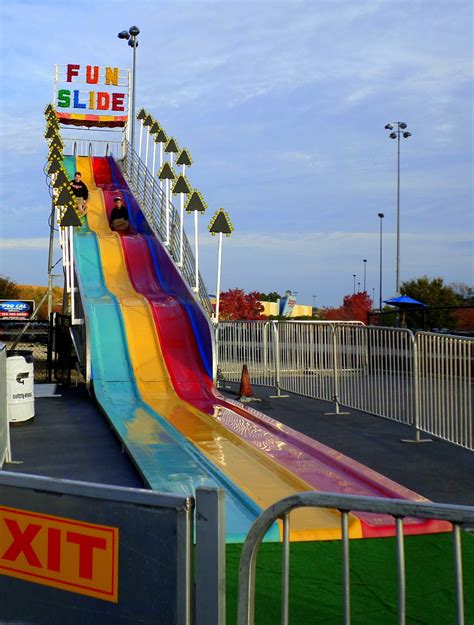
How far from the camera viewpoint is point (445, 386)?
9.59 metres

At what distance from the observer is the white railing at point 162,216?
17.7 meters

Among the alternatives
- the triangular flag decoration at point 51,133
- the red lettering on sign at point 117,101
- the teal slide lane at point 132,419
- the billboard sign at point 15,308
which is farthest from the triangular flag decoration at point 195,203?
the billboard sign at point 15,308

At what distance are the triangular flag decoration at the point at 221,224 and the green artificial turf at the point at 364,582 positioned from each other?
9.40 m

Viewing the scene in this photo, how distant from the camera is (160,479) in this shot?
761 centimetres

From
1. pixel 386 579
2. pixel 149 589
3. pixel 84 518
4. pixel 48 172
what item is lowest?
pixel 386 579

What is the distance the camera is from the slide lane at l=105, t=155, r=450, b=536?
7.23m

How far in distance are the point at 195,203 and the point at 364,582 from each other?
11.5 m

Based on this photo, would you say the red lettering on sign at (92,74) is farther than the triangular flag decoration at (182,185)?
Yes

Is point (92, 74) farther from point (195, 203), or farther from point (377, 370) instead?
point (377, 370)

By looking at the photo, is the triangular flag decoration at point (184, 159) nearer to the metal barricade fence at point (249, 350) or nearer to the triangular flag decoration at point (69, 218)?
the triangular flag decoration at point (69, 218)

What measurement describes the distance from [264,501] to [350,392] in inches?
249

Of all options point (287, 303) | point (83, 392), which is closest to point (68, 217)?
point (83, 392)

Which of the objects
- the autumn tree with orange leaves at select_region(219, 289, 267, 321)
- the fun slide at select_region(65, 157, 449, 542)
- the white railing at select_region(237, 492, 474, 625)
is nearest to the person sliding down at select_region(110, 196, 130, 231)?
the fun slide at select_region(65, 157, 449, 542)

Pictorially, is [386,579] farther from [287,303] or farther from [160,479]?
[287,303]
